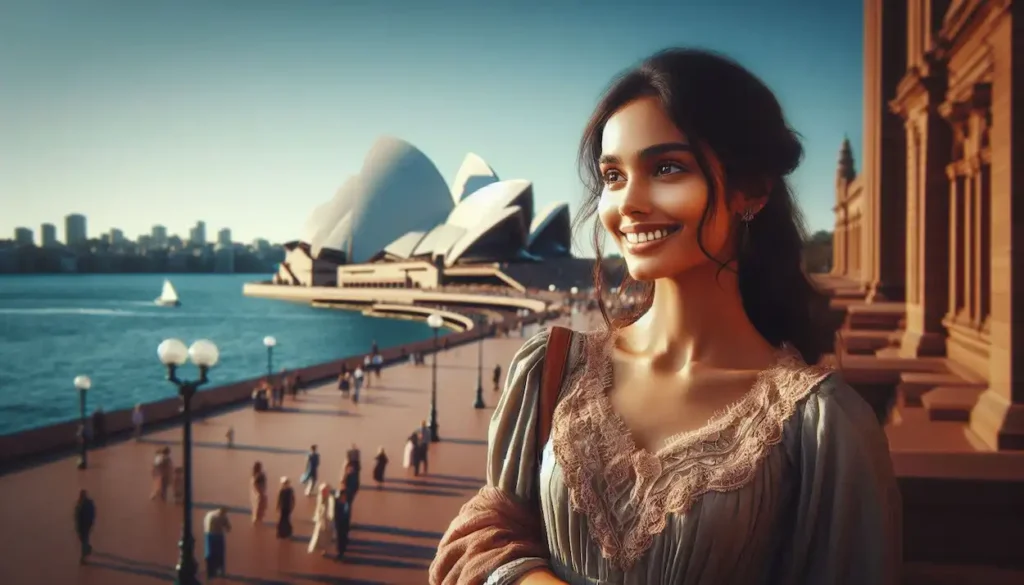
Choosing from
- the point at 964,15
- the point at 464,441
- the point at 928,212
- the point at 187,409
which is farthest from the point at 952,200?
the point at 464,441

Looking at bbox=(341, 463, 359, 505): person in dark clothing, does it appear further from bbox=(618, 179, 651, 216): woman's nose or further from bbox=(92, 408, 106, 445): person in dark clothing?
bbox=(618, 179, 651, 216): woman's nose

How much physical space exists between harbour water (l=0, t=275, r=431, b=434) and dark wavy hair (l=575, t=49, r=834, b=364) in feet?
52.8

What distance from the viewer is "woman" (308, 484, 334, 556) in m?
7.51

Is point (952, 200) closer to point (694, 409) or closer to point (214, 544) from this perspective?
point (694, 409)

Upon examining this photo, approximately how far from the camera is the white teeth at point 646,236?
1.33 metres

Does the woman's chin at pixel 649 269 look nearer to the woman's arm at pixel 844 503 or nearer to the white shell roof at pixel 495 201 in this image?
the woman's arm at pixel 844 503

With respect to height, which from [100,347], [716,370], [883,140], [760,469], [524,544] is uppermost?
[883,140]

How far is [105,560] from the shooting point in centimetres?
739

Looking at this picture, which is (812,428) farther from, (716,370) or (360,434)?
(360,434)

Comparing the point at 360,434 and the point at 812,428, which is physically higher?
the point at 812,428

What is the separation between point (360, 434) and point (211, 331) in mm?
37028

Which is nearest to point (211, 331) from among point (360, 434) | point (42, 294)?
point (42, 294)

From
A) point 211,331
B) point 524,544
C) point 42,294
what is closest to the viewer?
point 524,544

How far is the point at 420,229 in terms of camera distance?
2724 inches
